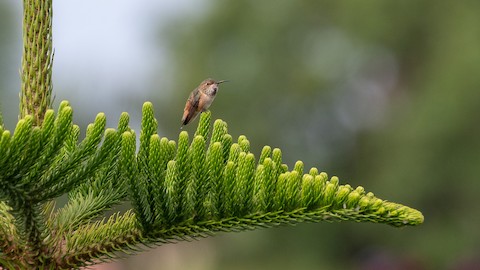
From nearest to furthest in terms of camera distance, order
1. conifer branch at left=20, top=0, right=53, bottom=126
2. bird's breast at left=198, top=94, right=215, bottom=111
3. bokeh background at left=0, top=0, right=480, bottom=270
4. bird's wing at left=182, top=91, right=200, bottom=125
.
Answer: conifer branch at left=20, top=0, right=53, bottom=126, bird's breast at left=198, top=94, right=215, bottom=111, bird's wing at left=182, top=91, right=200, bottom=125, bokeh background at left=0, top=0, right=480, bottom=270

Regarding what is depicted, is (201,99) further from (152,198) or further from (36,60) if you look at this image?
(152,198)

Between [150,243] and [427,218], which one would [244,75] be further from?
[150,243]

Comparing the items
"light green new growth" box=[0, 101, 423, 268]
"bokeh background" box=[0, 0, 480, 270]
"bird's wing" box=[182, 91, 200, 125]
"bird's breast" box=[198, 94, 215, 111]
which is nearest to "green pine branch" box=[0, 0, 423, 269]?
"light green new growth" box=[0, 101, 423, 268]

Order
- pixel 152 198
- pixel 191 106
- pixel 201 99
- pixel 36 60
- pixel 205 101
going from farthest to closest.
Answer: pixel 191 106, pixel 201 99, pixel 205 101, pixel 36 60, pixel 152 198

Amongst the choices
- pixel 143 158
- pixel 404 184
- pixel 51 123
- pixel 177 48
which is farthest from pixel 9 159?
pixel 177 48

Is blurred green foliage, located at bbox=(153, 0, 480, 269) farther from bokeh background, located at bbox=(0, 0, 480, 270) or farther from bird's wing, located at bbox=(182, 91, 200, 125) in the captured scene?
bird's wing, located at bbox=(182, 91, 200, 125)

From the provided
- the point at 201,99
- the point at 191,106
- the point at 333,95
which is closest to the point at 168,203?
the point at 201,99

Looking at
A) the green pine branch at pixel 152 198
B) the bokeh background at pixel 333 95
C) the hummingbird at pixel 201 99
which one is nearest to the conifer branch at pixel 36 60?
the green pine branch at pixel 152 198
